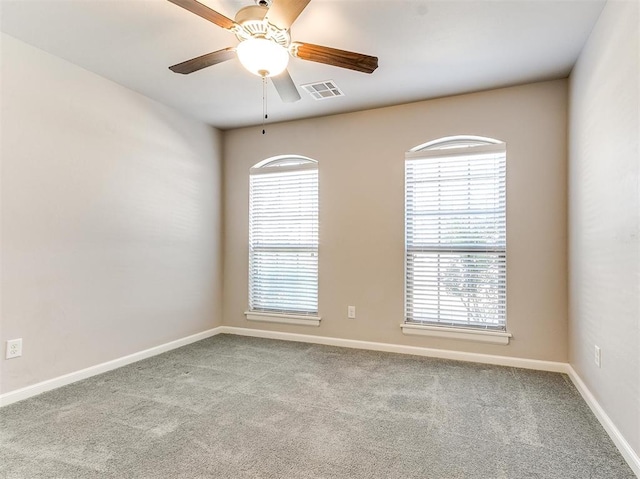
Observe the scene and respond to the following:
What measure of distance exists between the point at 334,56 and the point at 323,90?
51.3 inches

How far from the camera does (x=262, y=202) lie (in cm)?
445

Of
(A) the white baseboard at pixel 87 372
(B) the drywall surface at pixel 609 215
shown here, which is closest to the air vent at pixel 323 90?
(B) the drywall surface at pixel 609 215

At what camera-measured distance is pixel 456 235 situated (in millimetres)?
3508

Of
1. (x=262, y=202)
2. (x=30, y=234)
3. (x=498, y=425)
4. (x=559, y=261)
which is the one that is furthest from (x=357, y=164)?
(x=30, y=234)

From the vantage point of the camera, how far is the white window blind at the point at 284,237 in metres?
4.16

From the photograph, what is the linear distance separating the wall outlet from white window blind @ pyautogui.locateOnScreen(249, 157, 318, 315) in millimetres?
2288

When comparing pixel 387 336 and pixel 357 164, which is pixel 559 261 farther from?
pixel 357 164

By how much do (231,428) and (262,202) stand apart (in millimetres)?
2782

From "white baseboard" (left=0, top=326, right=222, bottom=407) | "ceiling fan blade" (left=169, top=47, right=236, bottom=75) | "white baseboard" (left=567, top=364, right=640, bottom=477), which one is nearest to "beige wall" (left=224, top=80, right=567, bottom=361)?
"white baseboard" (left=567, top=364, right=640, bottom=477)

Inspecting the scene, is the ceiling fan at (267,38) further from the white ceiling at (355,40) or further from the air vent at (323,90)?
the air vent at (323,90)

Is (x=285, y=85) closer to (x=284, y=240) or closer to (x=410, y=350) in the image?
(x=284, y=240)

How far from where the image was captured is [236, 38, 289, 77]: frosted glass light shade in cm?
186

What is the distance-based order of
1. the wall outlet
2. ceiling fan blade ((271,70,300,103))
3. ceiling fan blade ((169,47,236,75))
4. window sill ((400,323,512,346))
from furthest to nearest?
window sill ((400,323,512,346)) → the wall outlet → ceiling fan blade ((271,70,300,103)) → ceiling fan blade ((169,47,236,75))

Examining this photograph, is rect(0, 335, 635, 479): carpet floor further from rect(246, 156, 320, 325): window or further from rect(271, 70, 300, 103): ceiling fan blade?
A: rect(271, 70, 300, 103): ceiling fan blade
